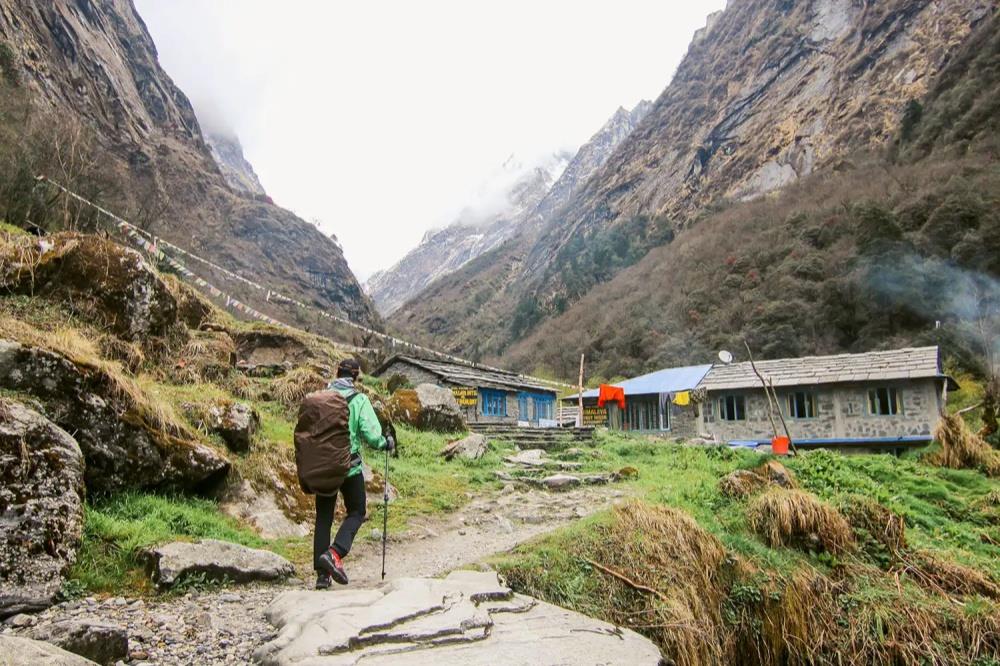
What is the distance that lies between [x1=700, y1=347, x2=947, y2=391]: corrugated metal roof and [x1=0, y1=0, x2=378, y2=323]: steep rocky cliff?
120 feet

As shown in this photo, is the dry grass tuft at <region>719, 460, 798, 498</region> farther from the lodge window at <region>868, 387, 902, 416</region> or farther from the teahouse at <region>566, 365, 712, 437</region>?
the lodge window at <region>868, 387, 902, 416</region>

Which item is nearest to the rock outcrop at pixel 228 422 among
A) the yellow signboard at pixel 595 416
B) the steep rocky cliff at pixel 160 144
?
the yellow signboard at pixel 595 416

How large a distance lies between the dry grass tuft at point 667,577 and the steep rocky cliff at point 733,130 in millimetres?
54252

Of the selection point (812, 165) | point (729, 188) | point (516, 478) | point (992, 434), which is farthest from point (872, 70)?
point (516, 478)

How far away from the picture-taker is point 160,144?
7612 centimetres

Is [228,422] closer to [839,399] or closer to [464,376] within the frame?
[464,376]

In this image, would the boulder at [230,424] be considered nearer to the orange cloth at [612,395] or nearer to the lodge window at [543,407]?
the orange cloth at [612,395]

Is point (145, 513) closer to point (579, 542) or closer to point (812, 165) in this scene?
point (579, 542)

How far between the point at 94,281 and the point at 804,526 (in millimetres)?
10418

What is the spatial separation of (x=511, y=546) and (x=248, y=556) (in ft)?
9.99

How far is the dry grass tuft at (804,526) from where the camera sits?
7707mm

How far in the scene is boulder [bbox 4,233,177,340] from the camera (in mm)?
7738

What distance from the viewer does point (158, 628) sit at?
3.99 m

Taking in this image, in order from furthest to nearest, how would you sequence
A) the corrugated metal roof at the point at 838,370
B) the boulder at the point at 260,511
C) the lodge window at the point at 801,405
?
the lodge window at the point at 801,405, the corrugated metal roof at the point at 838,370, the boulder at the point at 260,511
